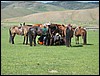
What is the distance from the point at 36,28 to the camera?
20.4m

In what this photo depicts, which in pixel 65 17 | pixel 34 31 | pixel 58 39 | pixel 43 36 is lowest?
pixel 58 39

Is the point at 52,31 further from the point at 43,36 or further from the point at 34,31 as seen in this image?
the point at 34,31

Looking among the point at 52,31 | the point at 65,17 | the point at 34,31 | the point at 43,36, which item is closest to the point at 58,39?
the point at 52,31

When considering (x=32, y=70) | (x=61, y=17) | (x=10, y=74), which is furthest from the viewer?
(x=61, y=17)

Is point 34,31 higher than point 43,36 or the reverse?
higher

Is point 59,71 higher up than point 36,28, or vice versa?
point 36,28

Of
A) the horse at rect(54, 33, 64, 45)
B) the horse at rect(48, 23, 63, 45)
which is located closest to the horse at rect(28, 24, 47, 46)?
A: the horse at rect(48, 23, 63, 45)

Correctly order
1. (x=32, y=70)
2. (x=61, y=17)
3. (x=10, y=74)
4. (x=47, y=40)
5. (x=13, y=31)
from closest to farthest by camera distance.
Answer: (x=10, y=74) → (x=32, y=70) → (x=47, y=40) → (x=13, y=31) → (x=61, y=17)

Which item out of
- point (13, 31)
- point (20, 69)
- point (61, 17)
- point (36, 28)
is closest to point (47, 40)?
point (36, 28)

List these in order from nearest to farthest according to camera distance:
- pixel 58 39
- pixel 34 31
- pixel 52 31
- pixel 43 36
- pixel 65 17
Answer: pixel 34 31, pixel 52 31, pixel 58 39, pixel 43 36, pixel 65 17

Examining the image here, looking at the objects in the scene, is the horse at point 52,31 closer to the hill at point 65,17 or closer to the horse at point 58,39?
the horse at point 58,39

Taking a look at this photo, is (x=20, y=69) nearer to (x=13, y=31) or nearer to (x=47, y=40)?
(x=47, y=40)

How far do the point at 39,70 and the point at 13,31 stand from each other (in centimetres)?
1336

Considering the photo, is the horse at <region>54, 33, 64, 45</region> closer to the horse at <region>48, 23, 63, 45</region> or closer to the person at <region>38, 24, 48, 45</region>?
the horse at <region>48, 23, 63, 45</region>
